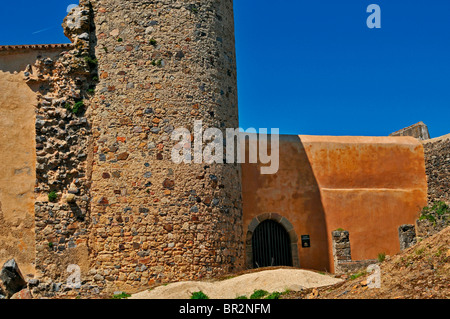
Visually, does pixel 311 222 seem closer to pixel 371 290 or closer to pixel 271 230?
pixel 271 230

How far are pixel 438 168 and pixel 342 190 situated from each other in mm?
3518

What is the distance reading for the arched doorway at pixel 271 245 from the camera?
55.7ft

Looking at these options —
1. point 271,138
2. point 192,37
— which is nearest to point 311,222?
point 271,138

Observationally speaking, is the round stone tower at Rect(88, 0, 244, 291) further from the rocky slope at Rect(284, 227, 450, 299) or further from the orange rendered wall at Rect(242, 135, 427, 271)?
the rocky slope at Rect(284, 227, 450, 299)

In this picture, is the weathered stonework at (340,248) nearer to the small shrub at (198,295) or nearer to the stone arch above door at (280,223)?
the stone arch above door at (280,223)

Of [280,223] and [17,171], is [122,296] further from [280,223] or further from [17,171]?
[280,223]

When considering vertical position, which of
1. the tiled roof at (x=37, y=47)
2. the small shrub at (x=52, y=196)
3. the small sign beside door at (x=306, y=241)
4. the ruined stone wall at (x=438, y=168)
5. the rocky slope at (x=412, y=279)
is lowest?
the rocky slope at (x=412, y=279)

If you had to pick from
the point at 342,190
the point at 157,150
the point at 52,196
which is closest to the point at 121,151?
the point at 157,150

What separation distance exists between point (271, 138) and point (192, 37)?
4578mm

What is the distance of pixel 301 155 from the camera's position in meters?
18.7

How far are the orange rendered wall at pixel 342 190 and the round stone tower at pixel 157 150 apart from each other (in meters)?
2.34

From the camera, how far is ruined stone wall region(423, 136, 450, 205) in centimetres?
1900

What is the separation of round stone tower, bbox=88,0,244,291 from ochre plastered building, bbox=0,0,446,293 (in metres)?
0.03

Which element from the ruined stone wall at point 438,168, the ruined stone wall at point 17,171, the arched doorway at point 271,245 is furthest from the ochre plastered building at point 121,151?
the ruined stone wall at point 438,168
